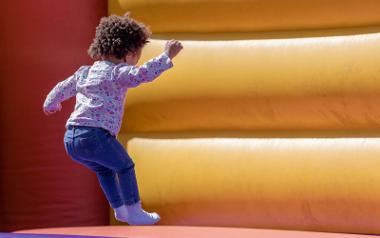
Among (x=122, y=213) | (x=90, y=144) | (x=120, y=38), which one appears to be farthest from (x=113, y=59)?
(x=122, y=213)

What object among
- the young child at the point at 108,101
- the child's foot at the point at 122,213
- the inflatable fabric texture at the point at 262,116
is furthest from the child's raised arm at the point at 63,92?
the inflatable fabric texture at the point at 262,116

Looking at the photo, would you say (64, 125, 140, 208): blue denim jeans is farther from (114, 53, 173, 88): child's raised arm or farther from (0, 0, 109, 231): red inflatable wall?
(0, 0, 109, 231): red inflatable wall

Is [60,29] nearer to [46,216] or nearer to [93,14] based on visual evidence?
[93,14]

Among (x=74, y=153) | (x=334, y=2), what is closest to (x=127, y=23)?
(x=74, y=153)

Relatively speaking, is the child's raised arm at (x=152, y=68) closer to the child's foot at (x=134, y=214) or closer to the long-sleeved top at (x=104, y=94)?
the long-sleeved top at (x=104, y=94)

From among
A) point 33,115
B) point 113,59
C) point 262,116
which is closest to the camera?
point 113,59

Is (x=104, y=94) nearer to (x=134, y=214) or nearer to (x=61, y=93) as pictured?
(x=61, y=93)

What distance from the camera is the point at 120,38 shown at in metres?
1.85

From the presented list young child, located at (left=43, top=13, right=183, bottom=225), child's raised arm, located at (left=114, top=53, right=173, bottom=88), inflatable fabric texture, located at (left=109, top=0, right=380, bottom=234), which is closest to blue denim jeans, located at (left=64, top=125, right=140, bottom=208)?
young child, located at (left=43, top=13, right=183, bottom=225)

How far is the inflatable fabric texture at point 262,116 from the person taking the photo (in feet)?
6.85

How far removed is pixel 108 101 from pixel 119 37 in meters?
0.14

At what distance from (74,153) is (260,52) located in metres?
0.60

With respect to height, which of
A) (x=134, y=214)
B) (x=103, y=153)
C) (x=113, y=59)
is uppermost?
(x=113, y=59)

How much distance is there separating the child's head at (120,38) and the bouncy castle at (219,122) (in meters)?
0.37
